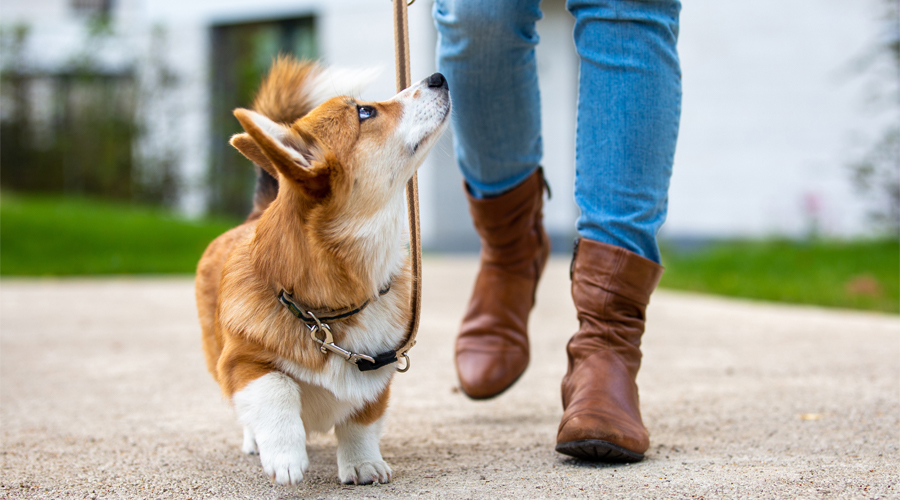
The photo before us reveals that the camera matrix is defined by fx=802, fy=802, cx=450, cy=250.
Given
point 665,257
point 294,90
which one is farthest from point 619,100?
point 665,257

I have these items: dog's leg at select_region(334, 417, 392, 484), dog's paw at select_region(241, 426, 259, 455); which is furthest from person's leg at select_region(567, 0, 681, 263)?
dog's paw at select_region(241, 426, 259, 455)

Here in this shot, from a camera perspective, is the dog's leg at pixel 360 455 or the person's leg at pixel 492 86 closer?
the dog's leg at pixel 360 455

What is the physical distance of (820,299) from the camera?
4598mm

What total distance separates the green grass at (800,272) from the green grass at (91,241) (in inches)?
181

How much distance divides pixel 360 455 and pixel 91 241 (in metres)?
7.34

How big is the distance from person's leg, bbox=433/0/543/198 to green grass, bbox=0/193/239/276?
582 cm

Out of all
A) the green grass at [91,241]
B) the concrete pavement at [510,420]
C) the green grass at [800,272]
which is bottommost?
the green grass at [91,241]

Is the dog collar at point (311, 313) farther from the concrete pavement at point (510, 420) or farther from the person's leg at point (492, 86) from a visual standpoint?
the person's leg at point (492, 86)

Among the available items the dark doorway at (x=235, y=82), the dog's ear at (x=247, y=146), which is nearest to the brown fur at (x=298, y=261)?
the dog's ear at (x=247, y=146)

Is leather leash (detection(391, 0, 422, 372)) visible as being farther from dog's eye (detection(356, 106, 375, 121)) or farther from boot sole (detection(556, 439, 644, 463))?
boot sole (detection(556, 439, 644, 463))

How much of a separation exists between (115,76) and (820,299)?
441 inches

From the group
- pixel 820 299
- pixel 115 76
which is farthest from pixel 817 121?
pixel 115 76

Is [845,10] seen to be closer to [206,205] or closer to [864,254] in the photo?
[864,254]

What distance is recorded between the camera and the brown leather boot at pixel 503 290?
83.4 inches
